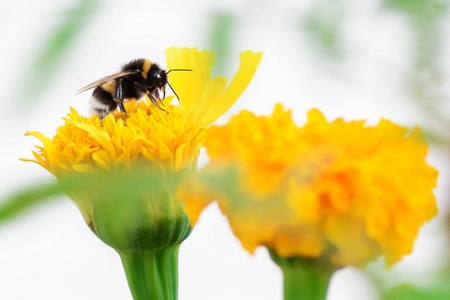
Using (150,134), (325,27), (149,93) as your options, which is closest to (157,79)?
(149,93)

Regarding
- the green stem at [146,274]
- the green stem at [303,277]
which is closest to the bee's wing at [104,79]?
the green stem at [146,274]

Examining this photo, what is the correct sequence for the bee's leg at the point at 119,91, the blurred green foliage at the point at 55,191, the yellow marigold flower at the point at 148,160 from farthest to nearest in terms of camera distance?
1. the bee's leg at the point at 119,91
2. the yellow marigold flower at the point at 148,160
3. the blurred green foliage at the point at 55,191

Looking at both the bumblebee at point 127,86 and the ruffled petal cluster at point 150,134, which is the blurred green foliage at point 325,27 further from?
the bumblebee at point 127,86

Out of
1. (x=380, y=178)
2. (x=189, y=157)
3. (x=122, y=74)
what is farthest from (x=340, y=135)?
(x=122, y=74)

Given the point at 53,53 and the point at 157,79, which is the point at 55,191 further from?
the point at 157,79

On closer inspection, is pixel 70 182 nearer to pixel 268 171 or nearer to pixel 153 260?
pixel 268 171
